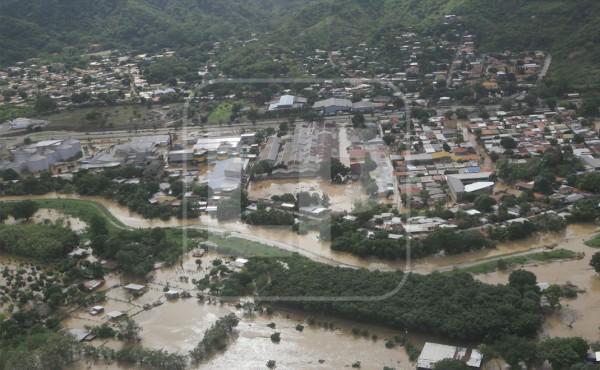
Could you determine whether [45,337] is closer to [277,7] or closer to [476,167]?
[476,167]

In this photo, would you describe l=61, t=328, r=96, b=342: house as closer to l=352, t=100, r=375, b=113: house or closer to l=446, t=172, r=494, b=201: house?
l=446, t=172, r=494, b=201: house

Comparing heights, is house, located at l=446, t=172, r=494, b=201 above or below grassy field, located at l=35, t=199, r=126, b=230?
above

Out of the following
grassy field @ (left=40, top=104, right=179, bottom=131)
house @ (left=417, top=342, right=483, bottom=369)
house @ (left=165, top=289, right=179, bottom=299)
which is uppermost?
grassy field @ (left=40, top=104, right=179, bottom=131)

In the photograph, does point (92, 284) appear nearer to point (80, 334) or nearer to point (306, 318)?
point (80, 334)

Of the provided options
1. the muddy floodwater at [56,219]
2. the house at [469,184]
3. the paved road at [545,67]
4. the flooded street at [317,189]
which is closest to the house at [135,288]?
the muddy floodwater at [56,219]

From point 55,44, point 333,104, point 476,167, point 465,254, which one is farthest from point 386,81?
point 55,44

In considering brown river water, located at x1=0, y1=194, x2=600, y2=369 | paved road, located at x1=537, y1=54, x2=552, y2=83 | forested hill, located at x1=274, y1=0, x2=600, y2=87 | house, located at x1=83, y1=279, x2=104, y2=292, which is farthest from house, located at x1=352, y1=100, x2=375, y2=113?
house, located at x1=83, y1=279, x2=104, y2=292

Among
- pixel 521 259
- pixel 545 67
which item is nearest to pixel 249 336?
pixel 521 259
